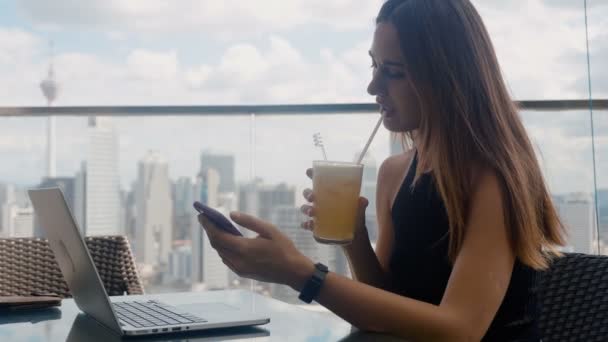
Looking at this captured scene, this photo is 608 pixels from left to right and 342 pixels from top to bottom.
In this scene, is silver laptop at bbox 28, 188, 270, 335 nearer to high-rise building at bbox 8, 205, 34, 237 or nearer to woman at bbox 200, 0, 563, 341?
woman at bbox 200, 0, 563, 341

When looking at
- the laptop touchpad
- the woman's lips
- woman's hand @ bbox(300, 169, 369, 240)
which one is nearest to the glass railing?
woman's hand @ bbox(300, 169, 369, 240)

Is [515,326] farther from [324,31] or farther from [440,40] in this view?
[324,31]

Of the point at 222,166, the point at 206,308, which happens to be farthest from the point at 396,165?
the point at 222,166

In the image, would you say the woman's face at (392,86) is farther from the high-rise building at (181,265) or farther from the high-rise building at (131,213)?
the high-rise building at (131,213)

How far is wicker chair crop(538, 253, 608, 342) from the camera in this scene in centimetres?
139

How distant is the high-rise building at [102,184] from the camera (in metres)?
3.78

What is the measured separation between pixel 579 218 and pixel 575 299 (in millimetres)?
2185

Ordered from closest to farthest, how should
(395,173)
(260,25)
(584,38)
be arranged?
(395,173) < (584,38) < (260,25)

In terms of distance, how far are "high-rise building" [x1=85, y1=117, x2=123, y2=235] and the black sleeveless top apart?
244cm

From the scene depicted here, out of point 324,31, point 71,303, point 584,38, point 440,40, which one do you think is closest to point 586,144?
point 584,38

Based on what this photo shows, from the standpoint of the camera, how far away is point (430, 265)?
1502 mm

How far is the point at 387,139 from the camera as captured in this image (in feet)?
11.4

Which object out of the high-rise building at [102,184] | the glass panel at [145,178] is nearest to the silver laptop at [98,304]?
the glass panel at [145,178]

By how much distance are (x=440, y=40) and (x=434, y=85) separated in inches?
3.7
